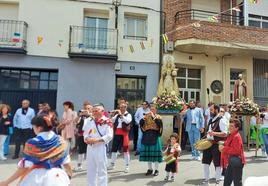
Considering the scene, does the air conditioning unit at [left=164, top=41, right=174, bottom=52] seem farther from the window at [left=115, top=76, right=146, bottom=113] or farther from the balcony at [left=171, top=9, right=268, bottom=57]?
the window at [left=115, top=76, right=146, bottom=113]

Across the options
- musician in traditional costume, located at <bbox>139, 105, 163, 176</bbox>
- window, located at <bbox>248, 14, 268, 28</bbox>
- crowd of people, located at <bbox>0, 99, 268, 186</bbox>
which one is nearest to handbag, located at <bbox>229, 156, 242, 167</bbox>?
crowd of people, located at <bbox>0, 99, 268, 186</bbox>

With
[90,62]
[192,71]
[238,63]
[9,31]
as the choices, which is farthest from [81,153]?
[238,63]

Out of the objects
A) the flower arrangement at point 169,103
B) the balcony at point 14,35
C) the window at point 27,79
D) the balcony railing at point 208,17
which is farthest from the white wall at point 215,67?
the balcony at point 14,35

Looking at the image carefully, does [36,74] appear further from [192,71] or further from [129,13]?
[192,71]

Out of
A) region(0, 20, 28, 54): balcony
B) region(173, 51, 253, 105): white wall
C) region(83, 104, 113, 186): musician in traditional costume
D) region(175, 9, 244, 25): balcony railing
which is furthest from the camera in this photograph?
region(173, 51, 253, 105): white wall

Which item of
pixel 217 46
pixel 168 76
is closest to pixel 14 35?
pixel 168 76

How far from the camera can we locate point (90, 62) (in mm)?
15578

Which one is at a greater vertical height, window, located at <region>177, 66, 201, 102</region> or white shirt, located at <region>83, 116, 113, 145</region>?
window, located at <region>177, 66, 201, 102</region>

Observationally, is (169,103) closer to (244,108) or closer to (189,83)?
(244,108)

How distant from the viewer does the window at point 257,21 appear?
1853 cm

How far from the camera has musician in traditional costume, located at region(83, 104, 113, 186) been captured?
22.2 feet

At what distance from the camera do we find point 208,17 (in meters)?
17.3

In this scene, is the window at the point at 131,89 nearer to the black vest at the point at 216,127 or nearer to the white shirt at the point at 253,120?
the white shirt at the point at 253,120

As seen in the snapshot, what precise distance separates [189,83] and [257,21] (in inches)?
218
